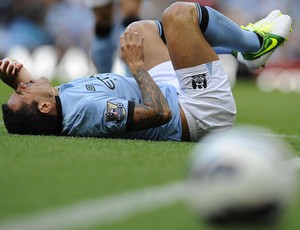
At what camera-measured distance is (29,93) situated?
563 cm

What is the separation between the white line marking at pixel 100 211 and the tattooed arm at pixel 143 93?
1.50 m

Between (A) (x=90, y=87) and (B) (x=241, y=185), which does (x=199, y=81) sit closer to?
(A) (x=90, y=87)

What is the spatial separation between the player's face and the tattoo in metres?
0.61

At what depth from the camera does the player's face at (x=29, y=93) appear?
18.4 feet

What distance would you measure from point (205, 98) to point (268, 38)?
2.92 ft

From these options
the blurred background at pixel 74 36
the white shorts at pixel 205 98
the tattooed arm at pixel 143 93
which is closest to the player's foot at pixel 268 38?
the white shorts at pixel 205 98

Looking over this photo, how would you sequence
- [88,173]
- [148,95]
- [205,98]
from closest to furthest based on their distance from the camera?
[88,173]
[148,95]
[205,98]

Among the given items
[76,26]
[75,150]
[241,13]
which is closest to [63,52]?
[76,26]

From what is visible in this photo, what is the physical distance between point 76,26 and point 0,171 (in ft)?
61.2

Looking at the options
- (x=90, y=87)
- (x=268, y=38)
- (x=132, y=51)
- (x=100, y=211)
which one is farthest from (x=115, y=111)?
(x=100, y=211)

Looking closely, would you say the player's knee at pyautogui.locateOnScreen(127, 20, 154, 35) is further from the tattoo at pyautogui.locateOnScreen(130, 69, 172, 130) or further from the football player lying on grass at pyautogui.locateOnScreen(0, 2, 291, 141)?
the tattoo at pyautogui.locateOnScreen(130, 69, 172, 130)

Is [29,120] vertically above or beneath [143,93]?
beneath

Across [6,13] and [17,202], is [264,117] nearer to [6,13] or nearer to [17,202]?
[17,202]

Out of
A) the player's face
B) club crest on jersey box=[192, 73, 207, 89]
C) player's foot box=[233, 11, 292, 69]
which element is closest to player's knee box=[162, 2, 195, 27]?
club crest on jersey box=[192, 73, 207, 89]
